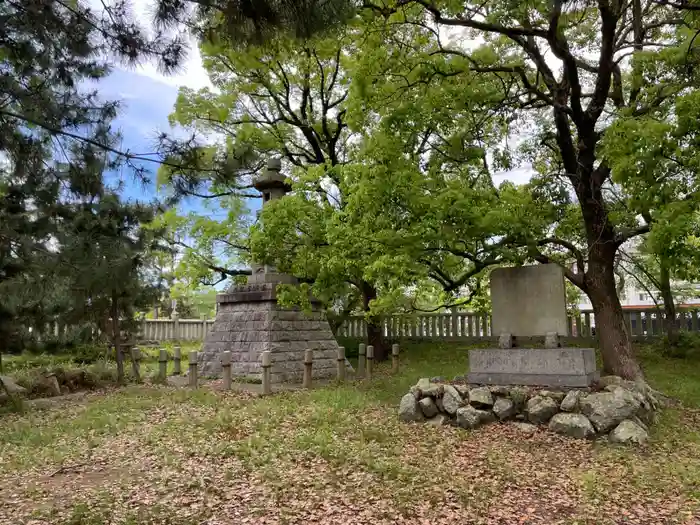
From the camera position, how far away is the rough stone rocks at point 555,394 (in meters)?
6.49

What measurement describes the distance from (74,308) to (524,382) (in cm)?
872

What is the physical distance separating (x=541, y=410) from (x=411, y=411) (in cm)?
166

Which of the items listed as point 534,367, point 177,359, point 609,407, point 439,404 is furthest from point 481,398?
point 177,359

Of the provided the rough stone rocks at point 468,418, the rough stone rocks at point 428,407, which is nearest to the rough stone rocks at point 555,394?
the rough stone rocks at point 468,418

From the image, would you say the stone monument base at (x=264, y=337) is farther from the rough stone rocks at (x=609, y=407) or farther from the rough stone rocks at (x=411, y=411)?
the rough stone rocks at (x=609, y=407)

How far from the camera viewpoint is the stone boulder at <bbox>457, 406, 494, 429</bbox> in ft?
21.7

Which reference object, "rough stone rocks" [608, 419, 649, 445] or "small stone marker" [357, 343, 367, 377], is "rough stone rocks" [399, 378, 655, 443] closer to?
"rough stone rocks" [608, 419, 649, 445]

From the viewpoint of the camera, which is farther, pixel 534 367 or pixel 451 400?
pixel 534 367

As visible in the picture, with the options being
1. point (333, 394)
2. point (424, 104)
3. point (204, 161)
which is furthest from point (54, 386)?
point (424, 104)

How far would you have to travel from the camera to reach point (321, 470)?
4824 millimetres

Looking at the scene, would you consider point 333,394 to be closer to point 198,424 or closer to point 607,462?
point 198,424

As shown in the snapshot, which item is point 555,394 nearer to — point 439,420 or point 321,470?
point 439,420

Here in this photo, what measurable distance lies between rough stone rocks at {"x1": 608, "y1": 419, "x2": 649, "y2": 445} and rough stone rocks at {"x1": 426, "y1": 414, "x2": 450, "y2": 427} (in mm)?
1948

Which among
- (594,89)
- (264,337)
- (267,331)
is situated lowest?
(264,337)
